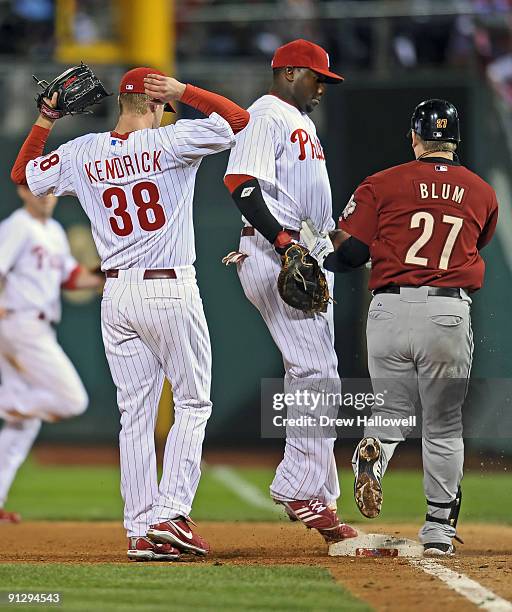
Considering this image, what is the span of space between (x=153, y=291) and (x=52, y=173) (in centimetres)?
80

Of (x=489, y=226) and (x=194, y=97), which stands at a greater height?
(x=194, y=97)

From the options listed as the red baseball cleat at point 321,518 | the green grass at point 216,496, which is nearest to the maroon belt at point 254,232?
the red baseball cleat at point 321,518

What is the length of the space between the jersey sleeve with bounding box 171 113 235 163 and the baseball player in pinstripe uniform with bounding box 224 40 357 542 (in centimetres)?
39

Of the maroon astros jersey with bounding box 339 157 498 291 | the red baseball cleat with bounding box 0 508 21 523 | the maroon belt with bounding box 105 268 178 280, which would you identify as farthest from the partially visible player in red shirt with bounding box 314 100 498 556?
the red baseball cleat with bounding box 0 508 21 523

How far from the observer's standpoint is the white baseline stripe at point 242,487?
32.4 feet

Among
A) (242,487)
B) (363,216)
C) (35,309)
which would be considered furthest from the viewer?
(242,487)

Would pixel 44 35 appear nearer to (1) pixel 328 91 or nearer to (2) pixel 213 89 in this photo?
(2) pixel 213 89

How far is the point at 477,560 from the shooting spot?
5.87 m

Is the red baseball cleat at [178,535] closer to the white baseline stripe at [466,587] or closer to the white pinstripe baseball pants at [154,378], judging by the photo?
the white pinstripe baseball pants at [154,378]

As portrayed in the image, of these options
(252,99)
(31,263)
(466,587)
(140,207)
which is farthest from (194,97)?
(252,99)

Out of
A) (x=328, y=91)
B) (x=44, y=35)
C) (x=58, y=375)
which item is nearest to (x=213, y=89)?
(x=328, y=91)

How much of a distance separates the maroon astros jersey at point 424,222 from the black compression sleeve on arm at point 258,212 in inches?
14.5

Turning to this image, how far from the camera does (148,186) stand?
19.3 ft

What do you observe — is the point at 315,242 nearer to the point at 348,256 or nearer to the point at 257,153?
the point at 348,256
